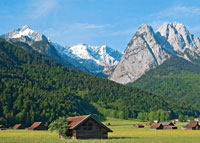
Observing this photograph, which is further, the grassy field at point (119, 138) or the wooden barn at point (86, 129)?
the wooden barn at point (86, 129)

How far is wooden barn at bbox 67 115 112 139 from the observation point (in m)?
80.7

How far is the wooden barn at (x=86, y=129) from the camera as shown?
80.7 metres

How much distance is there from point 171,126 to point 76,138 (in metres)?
91.2

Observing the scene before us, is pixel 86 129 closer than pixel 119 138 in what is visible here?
Yes

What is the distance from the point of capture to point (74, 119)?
86.4m

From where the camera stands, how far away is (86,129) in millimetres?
81938

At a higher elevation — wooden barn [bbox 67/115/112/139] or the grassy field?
wooden barn [bbox 67/115/112/139]

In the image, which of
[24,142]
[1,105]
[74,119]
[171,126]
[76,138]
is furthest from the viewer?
[1,105]

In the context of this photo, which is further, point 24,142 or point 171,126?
point 171,126

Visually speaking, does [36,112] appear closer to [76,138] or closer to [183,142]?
[76,138]

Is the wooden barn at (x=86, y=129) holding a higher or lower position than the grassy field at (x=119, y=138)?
higher

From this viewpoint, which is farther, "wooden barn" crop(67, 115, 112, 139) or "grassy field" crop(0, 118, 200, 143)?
"wooden barn" crop(67, 115, 112, 139)

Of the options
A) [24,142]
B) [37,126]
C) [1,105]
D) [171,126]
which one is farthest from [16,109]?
[24,142]

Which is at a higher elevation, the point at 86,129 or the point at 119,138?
the point at 86,129
